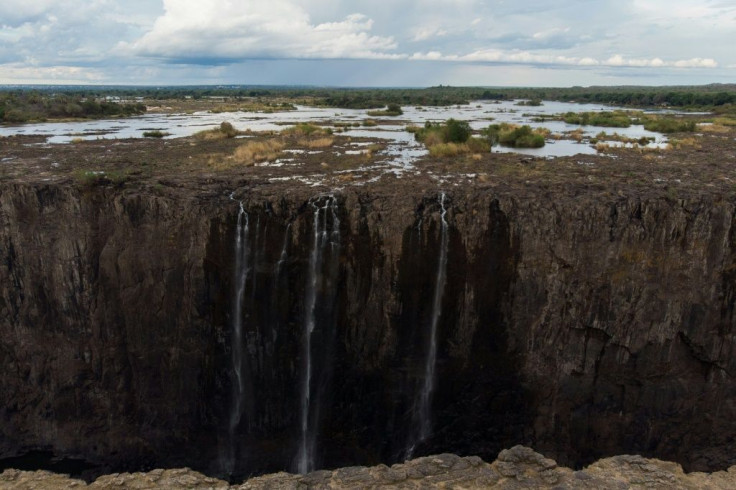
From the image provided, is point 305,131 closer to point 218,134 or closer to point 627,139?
point 218,134

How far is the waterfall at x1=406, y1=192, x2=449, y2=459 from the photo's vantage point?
17.1 m

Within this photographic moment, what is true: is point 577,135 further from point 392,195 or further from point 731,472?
point 731,472

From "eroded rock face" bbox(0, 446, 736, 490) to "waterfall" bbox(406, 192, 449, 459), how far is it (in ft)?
19.6

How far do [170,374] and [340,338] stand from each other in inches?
244

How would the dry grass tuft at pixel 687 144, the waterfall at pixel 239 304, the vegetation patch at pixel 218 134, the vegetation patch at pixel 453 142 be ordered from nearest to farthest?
the waterfall at pixel 239 304 → the vegetation patch at pixel 453 142 → the dry grass tuft at pixel 687 144 → the vegetation patch at pixel 218 134

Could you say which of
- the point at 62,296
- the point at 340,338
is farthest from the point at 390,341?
the point at 62,296

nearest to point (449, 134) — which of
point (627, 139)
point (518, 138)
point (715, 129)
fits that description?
point (518, 138)

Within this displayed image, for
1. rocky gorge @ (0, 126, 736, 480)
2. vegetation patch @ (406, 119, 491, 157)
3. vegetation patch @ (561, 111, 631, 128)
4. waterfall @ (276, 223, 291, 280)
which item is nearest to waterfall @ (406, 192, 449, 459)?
rocky gorge @ (0, 126, 736, 480)

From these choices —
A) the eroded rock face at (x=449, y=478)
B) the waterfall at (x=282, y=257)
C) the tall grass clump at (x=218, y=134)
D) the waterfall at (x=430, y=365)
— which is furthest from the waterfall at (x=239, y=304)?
the tall grass clump at (x=218, y=134)

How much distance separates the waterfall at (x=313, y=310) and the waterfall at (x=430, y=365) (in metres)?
3.49

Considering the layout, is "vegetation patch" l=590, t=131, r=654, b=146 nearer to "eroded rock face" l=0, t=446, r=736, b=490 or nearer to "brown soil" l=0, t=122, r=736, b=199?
"brown soil" l=0, t=122, r=736, b=199

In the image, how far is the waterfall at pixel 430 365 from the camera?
56.1 feet

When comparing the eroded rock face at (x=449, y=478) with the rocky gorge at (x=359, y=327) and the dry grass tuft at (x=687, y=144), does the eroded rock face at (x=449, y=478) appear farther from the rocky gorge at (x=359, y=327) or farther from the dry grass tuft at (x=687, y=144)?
the dry grass tuft at (x=687, y=144)

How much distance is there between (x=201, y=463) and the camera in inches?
688
